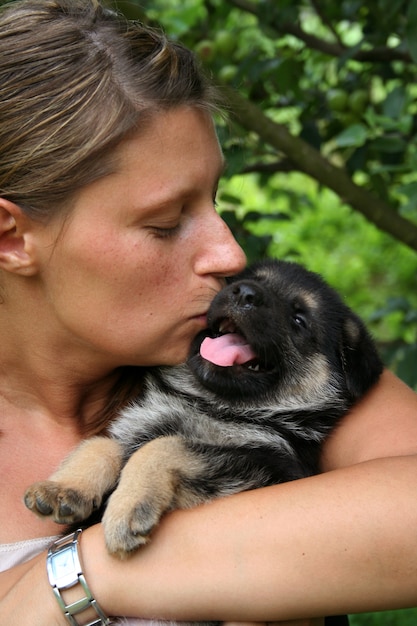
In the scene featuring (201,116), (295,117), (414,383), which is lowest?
(414,383)

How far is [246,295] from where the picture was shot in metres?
2.82

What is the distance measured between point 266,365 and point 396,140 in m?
1.23

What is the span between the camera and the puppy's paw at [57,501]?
2.50 metres

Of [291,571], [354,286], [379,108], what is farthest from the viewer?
[354,286]

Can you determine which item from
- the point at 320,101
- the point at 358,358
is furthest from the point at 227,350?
the point at 320,101

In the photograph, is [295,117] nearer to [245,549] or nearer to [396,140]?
[396,140]

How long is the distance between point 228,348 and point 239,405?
0.18 meters

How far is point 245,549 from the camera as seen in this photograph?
88.7 inches

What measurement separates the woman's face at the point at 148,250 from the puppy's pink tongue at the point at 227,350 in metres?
0.08

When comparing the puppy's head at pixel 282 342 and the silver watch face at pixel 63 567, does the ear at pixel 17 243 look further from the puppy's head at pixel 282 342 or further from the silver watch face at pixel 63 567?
the silver watch face at pixel 63 567

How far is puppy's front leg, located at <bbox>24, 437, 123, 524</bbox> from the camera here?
2516mm

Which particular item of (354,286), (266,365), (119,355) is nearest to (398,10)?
(266,365)

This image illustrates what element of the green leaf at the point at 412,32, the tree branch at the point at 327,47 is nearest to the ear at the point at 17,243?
the green leaf at the point at 412,32

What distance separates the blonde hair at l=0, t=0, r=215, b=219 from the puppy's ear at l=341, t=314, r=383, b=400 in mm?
918
